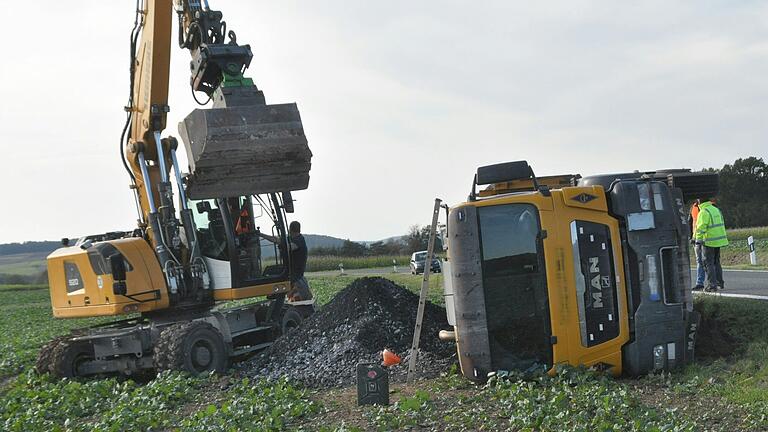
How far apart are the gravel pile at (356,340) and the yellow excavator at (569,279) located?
1.21m

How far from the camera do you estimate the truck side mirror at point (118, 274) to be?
1294 cm

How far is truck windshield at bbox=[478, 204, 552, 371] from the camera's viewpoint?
8.66m

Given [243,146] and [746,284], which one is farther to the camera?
[746,284]

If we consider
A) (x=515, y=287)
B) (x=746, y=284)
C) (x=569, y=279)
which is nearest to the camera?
Answer: (x=569, y=279)

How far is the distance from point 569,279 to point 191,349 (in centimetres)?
575

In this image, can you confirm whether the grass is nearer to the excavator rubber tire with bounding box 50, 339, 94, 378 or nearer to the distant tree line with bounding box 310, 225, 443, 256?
the distant tree line with bounding box 310, 225, 443, 256

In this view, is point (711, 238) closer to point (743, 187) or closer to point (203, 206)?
point (203, 206)

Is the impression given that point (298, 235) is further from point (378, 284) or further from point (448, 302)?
point (448, 302)

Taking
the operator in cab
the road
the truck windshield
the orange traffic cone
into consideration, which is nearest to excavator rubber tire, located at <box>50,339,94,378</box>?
the operator in cab

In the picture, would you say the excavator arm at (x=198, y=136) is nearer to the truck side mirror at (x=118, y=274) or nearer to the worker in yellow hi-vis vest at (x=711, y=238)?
the truck side mirror at (x=118, y=274)

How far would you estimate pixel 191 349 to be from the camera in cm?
1221

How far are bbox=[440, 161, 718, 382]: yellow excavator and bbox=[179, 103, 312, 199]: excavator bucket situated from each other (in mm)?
4122

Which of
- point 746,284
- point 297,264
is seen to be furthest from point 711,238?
point 297,264

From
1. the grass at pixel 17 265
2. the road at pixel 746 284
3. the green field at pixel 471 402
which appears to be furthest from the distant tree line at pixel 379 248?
the green field at pixel 471 402
